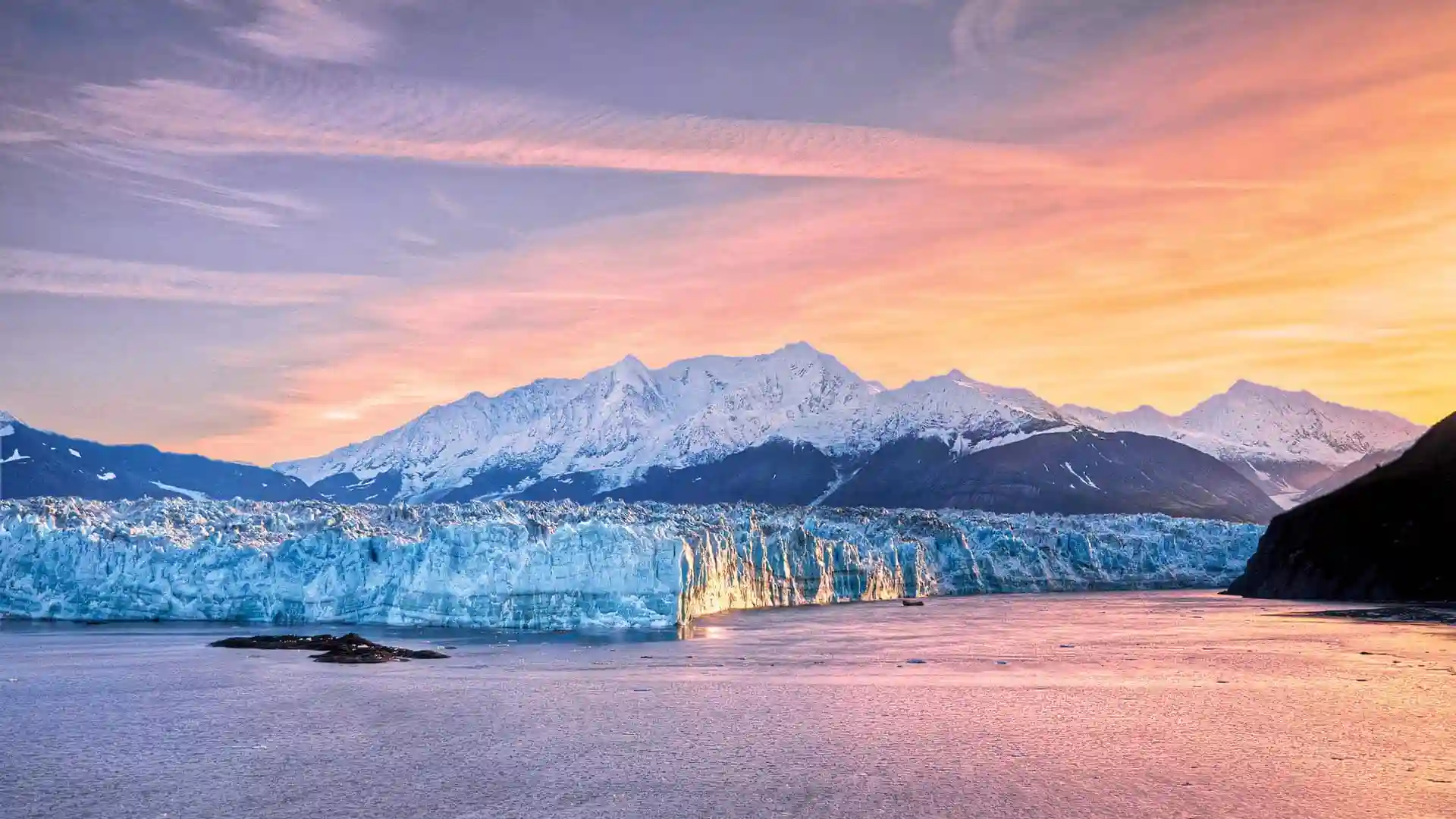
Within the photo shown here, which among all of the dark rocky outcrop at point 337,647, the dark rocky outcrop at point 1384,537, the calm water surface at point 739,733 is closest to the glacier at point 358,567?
the dark rocky outcrop at point 337,647

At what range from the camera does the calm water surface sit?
1966 cm

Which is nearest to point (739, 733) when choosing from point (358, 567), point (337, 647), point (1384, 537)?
point (337, 647)

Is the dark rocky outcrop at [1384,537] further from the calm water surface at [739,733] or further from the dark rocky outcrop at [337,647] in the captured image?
the dark rocky outcrop at [337,647]

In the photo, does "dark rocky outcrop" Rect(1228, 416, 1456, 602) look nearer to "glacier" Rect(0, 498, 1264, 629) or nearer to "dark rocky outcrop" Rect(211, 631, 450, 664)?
"glacier" Rect(0, 498, 1264, 629)

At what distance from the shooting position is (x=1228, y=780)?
21062 millimetres

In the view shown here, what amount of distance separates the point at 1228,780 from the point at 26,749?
81.5 feet

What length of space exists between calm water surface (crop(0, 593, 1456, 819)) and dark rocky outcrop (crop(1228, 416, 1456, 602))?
30.4 metres

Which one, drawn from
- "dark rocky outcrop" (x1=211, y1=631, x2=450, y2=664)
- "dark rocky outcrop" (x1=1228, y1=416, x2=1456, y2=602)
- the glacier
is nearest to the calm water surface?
"dark rocky outcrop" (x1=211, y1=631, x2=450, y2=664)

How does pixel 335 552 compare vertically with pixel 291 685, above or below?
above

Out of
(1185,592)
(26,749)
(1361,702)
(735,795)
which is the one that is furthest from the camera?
(1185,592)

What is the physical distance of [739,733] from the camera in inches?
1029

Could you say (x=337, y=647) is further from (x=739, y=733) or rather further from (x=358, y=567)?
(x=739, y=733)

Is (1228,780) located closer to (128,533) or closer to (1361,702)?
(1361,702)

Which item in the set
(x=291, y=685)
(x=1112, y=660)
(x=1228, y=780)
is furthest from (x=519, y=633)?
(x=1228, y=780)
